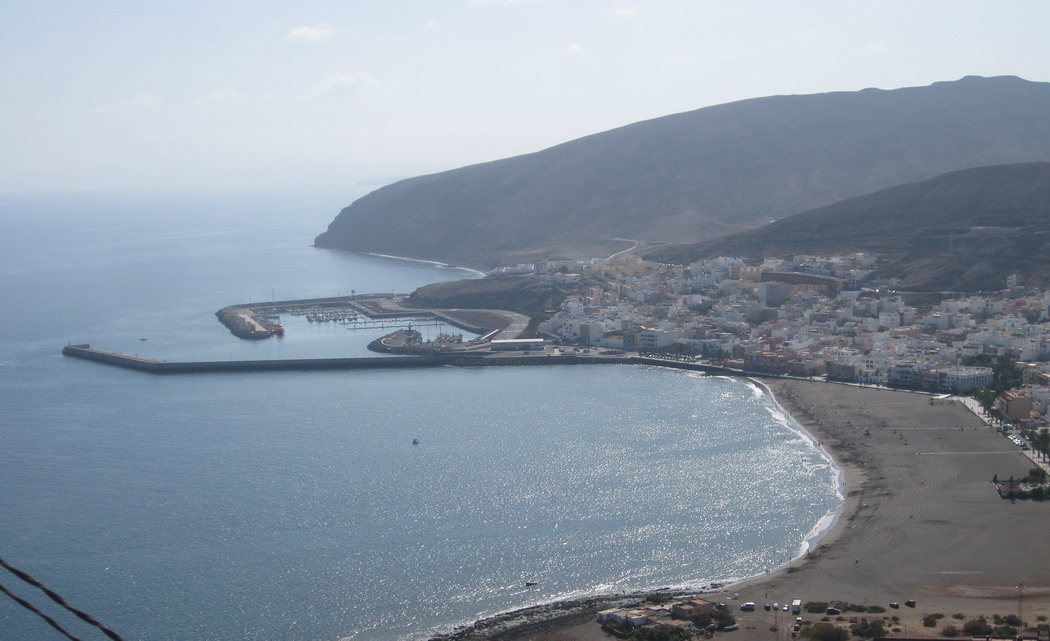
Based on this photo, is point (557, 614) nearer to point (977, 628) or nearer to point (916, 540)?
point (977, 628)

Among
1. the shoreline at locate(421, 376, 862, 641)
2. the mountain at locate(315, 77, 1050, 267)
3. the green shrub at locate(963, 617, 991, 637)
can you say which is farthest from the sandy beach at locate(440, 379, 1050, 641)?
the mountain at locate(315, 77, 1050, 267)

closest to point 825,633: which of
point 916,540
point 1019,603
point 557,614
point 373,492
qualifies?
point 1019,603

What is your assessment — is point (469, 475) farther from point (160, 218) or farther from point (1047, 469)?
point (160, 218)

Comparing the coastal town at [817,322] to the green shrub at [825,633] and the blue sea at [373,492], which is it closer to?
the blue sea at [373,492]

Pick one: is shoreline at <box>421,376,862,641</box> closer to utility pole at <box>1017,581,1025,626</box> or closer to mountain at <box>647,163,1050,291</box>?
utility pole at <box>1017,581,1025,626</box>

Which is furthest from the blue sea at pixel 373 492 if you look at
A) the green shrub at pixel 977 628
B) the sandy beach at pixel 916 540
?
the green shrub at pixel 977 628

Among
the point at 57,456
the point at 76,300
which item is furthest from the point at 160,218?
the point at 57,456

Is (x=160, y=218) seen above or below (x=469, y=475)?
above
